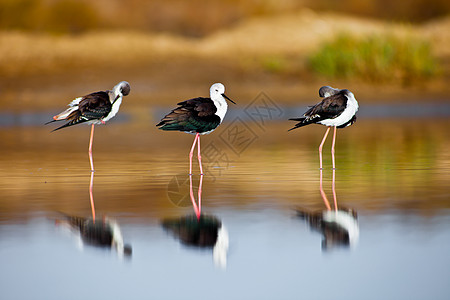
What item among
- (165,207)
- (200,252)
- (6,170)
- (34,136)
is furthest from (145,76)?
(200,252)

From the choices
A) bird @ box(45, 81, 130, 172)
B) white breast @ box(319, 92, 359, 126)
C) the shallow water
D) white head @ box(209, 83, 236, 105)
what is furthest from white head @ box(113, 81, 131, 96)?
white breast @ box(319, 92, 359, 126)

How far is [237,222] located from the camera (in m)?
6.39

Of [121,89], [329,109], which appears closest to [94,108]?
[121,89]

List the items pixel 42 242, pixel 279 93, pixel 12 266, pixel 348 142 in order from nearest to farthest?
pixel 12 266 → pixel 42 242 → pixel 348 142 → pixel 279 93

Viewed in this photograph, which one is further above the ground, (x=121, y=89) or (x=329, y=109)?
(x=121, y=89)

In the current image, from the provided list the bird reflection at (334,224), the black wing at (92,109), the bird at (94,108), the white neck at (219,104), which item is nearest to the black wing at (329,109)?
the white neck at (219,104)

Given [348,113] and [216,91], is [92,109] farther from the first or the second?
[348,113]

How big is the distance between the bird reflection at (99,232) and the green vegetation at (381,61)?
59.6ft

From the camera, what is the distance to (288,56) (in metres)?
28.3

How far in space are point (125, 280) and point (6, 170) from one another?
544 cm

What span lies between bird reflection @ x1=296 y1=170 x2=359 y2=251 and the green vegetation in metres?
17.2

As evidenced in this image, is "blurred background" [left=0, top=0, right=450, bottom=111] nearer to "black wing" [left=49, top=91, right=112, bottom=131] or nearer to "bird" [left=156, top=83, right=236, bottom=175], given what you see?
"black wing" [left=49, top=91, right=112, bottom=131]

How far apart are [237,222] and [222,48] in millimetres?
23727

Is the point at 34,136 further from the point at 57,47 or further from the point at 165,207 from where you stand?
the point at 57,47
